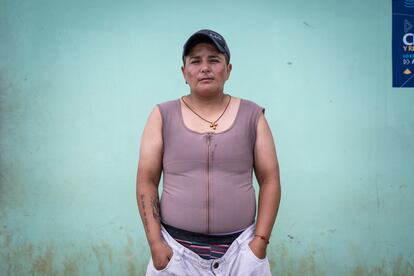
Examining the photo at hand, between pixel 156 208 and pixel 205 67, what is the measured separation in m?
0.68

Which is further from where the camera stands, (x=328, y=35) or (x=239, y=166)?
(x=328, y=35)

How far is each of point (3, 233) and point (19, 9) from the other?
1.55 metres

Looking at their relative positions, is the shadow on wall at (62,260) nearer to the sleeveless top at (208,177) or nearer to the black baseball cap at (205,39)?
the sleeveless top at (208,177)

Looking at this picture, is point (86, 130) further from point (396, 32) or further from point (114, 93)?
point (396, 32)

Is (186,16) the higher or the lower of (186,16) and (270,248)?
the higher

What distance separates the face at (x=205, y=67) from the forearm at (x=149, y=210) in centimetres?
50

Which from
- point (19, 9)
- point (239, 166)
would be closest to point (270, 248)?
Answer: point (239, 166)

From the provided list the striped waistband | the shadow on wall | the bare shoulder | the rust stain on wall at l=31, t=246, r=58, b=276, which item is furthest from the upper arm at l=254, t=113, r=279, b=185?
the rust stain on wall at l=31, t=246, r=58, b=276

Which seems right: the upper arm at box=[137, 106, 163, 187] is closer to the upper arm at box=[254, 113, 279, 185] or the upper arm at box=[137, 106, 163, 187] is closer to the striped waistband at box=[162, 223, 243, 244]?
the striped waistband at box=[162, 223, 243, 244]

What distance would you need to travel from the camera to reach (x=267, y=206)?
6.08 ft

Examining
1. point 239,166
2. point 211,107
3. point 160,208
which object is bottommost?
point 160,208

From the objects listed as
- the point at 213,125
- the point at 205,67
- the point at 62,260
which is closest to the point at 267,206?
the point at 213,125

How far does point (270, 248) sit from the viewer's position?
109 inches

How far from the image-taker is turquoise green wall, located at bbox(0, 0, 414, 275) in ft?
9.02
